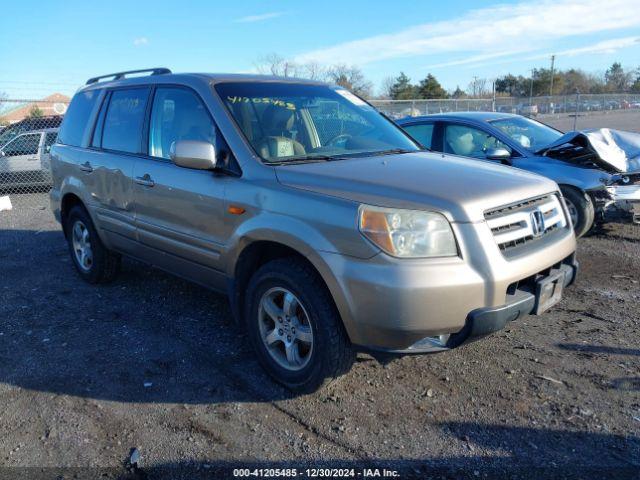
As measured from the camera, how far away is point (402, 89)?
182 feet

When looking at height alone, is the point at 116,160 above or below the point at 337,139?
below

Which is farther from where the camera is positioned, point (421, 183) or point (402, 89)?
point (402, 89)

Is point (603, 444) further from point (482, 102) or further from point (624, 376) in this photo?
point (482, 102)

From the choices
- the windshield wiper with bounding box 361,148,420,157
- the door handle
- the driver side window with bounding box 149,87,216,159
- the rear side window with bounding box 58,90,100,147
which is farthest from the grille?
the rear side window with bounding box 58,90,100,147

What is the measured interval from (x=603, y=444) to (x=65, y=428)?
2.93 metres

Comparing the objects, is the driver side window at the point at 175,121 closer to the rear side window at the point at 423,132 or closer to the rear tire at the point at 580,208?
the rear side window at the point at 423,132

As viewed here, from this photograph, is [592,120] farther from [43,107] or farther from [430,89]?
[43,107]

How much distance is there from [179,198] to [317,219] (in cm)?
136

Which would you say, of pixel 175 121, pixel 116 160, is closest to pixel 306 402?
pixel 175 121

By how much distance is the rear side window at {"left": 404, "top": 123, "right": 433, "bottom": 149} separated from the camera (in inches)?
292

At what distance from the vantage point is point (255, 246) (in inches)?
139

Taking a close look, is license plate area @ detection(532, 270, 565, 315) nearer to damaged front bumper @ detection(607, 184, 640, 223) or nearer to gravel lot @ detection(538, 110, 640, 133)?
damaged front bumper @ detection(607, 184, 640, 223)

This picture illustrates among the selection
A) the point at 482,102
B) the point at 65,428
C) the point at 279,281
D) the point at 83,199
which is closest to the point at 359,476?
the point at 279,281

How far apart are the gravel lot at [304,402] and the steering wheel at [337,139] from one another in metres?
1.54
